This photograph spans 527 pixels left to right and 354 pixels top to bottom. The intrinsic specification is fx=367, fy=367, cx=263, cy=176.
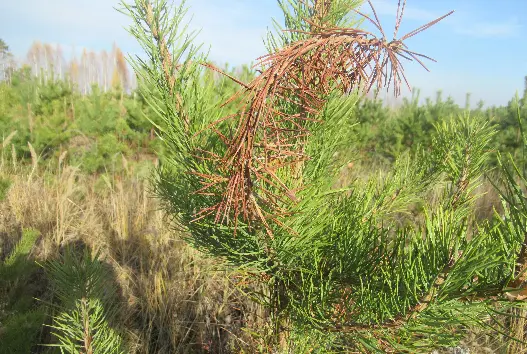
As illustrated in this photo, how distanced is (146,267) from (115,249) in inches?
12.2

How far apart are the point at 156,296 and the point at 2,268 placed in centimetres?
74

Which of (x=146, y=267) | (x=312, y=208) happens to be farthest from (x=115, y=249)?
(x=312, y=208)

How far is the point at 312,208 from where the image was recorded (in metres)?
0.63

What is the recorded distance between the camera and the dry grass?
72.2 inches

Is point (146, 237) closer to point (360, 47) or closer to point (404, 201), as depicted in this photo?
point (404, 201)

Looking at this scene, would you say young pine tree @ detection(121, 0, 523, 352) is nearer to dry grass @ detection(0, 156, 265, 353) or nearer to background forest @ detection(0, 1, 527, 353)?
background forest @ detection(0, 1, 527, 353)

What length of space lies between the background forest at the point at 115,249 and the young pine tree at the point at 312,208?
0.24ft

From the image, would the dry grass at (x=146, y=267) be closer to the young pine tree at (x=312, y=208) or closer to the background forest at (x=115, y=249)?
the background forest at (x=115, y=249)

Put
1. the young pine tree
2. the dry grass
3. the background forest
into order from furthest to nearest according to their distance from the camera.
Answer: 1. the dry grass
2. the background forest
3. the young pine tree

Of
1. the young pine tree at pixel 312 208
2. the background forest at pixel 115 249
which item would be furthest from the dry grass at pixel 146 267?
the young pine tree at pixel 312 208

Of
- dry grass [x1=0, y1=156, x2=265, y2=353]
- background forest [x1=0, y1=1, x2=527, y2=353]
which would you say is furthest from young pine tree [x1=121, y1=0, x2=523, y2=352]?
dry grass [x1=0, y1=156, x2=265, y2=353]

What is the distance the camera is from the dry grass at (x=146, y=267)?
183 cm

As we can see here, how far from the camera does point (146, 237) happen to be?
102 inches

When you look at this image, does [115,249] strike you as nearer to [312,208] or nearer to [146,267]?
[146,267]
